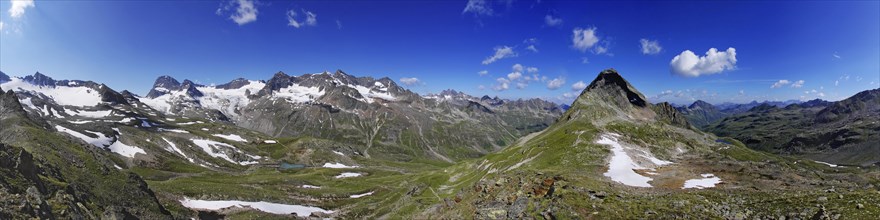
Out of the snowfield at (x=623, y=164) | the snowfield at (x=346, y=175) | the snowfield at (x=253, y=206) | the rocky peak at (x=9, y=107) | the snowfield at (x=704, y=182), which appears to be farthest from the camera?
the snowfield at (x=346, y=175)

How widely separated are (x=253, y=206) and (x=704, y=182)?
81.6 meters

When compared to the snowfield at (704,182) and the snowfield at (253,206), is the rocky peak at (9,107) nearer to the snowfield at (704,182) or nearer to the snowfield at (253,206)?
the snowfield at (253,206)

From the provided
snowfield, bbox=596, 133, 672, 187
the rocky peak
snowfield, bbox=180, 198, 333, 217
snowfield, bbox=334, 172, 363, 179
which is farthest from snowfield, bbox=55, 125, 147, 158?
snowfield, bbox=596, 133, 672, 187

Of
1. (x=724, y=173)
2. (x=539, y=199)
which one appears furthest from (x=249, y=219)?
(x=724, y=173)

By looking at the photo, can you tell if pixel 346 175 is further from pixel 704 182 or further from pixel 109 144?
pixel 704 182

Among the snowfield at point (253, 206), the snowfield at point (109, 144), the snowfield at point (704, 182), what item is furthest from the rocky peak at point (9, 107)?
the snowfield at point (704, 182)

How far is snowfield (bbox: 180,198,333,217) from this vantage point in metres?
76.6

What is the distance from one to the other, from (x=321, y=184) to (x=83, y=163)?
8630 centimetres

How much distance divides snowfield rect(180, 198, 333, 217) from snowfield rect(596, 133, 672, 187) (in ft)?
206

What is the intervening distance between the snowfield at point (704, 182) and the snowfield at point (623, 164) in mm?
5426

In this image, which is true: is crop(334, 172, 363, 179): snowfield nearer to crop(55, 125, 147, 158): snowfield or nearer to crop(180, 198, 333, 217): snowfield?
crop(180, 198, 333, 217): snowfield

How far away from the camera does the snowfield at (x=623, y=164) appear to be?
2552 inches

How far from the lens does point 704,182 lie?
202 ft

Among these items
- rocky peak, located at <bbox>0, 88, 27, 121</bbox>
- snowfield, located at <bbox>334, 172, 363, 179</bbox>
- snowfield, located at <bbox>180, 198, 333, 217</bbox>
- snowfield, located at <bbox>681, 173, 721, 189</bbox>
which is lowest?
snowfield, located at <bbox>180, 198, 333, 217</bbox>
